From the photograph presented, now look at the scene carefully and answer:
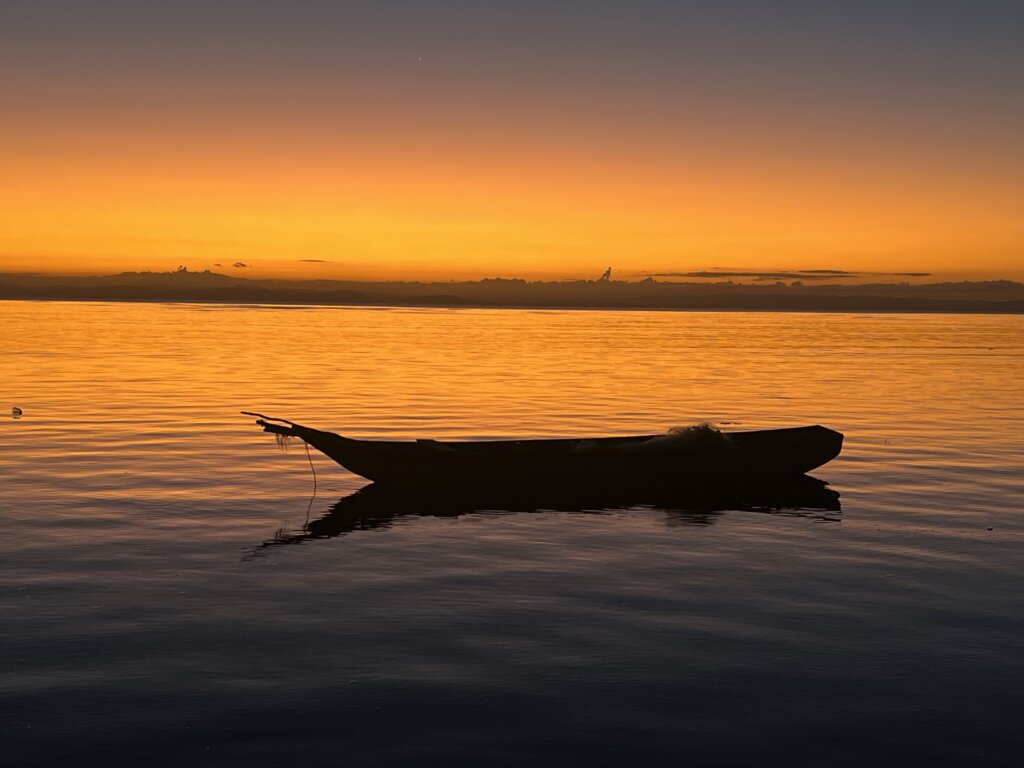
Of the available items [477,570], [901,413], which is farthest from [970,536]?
[901,413]

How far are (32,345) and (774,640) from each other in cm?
9070

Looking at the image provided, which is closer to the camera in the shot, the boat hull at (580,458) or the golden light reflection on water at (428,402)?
the boat hull at (580,458)

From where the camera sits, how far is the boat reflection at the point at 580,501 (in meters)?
22.6

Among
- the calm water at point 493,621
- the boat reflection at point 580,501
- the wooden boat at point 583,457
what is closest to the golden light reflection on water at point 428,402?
the calm water at point 493,621

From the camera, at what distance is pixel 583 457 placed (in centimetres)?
2544

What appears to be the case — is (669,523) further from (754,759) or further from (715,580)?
(754,759)

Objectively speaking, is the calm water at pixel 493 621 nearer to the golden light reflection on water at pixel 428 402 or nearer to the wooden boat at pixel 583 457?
the golden light reflection on water at pixel 428 402

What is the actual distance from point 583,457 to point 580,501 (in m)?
1.29

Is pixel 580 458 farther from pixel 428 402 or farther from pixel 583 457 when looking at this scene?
pixel 428 402

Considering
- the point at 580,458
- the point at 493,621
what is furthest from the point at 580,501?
the point at 493,621

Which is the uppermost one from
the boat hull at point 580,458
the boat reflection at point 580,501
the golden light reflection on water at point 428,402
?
the boat hull at point 580,458

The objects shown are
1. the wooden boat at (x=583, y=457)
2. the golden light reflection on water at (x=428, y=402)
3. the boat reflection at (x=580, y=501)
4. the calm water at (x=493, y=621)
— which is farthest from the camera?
the golden light reflection on water at (x=428, y=402)

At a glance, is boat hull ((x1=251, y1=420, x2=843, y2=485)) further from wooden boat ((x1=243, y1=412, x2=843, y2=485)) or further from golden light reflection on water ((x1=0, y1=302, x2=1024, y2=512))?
golden light reflection on water ((x1=0, y1=302, x2=1024, y2=512))

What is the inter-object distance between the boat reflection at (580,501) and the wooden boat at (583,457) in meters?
0.31
